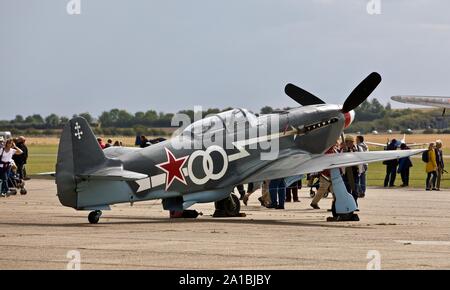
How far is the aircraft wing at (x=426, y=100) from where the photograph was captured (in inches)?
2360

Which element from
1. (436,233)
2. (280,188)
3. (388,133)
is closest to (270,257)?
(436,233)

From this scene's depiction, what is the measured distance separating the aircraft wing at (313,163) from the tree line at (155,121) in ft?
5.65

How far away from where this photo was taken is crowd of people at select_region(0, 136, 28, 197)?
29.5 m

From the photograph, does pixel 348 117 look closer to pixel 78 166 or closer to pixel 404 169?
pixel 78 166

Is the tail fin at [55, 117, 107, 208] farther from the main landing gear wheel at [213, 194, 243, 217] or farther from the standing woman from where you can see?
the standing woman

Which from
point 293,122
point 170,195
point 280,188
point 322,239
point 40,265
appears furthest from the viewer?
point 280,188

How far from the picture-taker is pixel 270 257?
13.5 m

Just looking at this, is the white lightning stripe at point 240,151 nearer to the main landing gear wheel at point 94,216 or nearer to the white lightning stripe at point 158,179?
the white lightning stripe at point 158,179

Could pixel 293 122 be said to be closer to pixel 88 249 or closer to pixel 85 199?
pixel 85 199

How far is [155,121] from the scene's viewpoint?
2424 inches

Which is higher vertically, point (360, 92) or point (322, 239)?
point (360, 92)

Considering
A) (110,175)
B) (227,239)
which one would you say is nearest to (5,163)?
(110,175)

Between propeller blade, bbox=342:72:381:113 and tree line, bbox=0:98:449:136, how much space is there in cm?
333
